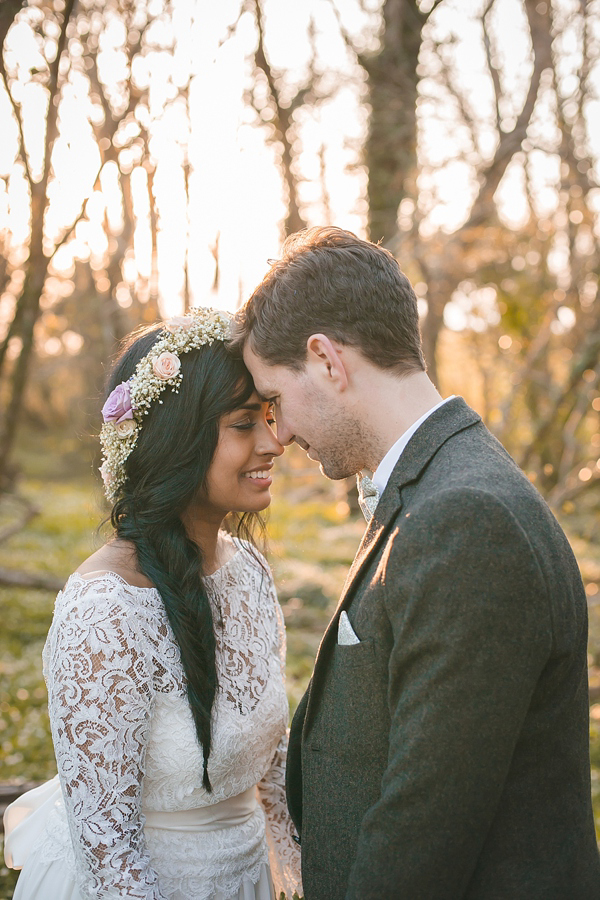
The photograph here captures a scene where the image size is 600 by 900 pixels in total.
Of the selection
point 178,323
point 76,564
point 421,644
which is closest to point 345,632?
point 421,644

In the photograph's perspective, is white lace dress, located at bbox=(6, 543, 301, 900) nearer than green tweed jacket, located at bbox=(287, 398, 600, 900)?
No

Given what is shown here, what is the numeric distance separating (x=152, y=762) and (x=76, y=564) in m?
8.39

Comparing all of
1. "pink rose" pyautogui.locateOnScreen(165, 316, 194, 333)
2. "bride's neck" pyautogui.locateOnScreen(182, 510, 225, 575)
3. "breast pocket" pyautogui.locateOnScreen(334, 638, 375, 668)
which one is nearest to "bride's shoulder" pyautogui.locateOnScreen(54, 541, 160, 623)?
"bride's neck" pyautogui.locateOnScreen(182, 510, 225, 575)

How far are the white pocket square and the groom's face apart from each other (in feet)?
1.41

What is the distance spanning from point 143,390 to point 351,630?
3.67 feet

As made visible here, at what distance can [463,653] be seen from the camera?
143 cm

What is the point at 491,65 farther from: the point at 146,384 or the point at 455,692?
the point at 455,692

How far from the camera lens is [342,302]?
200 centimetres

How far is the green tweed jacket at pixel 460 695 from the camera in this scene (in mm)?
1446

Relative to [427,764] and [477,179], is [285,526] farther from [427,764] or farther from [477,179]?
[427,764]

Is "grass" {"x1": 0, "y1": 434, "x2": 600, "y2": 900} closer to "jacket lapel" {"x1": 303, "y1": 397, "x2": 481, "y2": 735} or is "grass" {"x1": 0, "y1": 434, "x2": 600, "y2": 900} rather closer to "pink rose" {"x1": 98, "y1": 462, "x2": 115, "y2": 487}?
"pink rose" {"x1": 98, "y1": 462, "x2": 115, "y2": 487}

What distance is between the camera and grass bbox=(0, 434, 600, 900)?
511 cm

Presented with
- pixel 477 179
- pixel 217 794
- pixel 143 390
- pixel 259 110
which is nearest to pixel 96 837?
pixel 217 794

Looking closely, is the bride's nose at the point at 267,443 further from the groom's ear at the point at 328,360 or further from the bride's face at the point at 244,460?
the groom's ear at the point at 328,360
